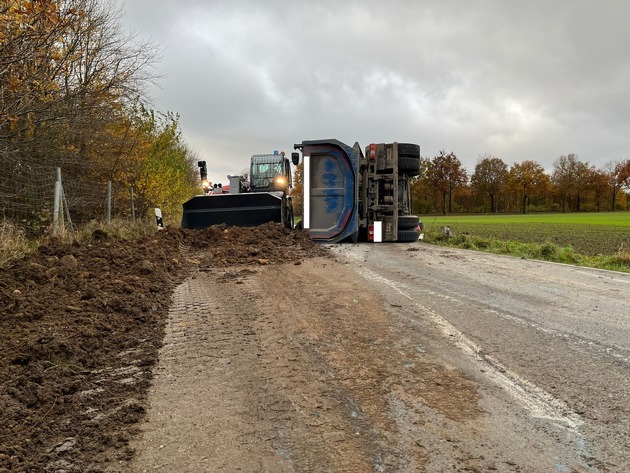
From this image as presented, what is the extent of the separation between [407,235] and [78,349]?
1064 centimetres

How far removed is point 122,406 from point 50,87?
7.62 metres

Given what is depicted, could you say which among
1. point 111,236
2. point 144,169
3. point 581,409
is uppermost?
point 144,169

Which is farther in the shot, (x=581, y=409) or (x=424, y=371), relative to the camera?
(x=424, y=371)

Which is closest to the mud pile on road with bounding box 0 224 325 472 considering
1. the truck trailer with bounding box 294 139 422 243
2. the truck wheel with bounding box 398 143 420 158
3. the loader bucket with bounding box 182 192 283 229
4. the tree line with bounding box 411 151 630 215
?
the loader bucket with bounding box 182 192 283 229

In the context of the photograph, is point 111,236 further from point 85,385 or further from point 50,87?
point 85,385

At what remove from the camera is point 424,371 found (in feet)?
10.6

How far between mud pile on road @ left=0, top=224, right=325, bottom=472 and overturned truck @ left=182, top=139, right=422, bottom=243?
447 cm

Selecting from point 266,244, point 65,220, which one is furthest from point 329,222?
point 65,220

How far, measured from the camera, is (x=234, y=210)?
40.8 ft

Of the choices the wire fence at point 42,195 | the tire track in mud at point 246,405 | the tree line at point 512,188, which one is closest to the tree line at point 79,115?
the wire fence at point 42,195

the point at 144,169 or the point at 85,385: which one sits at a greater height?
the point at 144,169

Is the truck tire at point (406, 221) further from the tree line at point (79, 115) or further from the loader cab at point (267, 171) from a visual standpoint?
the tree line at point (79, 115)

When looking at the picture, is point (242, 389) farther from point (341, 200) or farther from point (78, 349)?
point (341, 200)

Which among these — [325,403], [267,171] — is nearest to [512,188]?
[267,171]
